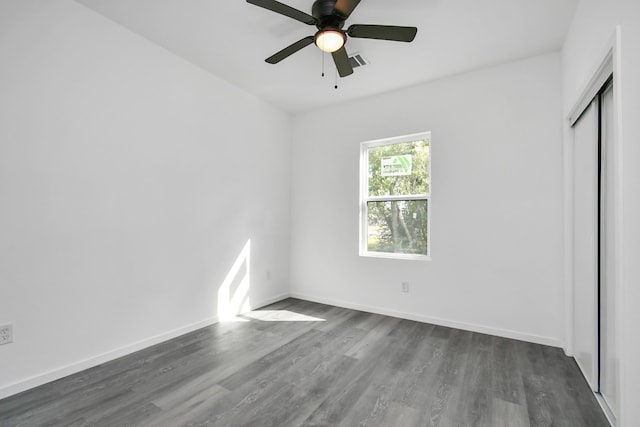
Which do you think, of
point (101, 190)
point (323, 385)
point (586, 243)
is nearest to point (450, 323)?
point (586, 243)

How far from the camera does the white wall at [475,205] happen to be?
9.50ft

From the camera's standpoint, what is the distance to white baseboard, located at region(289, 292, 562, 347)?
2.88m

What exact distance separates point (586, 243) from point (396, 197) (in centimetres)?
191

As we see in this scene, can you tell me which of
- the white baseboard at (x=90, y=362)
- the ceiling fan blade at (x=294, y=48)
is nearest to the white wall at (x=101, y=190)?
the white baseboard at (x=90, y=362)

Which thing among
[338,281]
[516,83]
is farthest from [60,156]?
[516,83]

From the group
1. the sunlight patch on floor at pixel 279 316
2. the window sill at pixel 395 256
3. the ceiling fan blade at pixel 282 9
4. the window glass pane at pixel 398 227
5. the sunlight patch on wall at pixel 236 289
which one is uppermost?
the ceiling fan blade at pixel 282 9

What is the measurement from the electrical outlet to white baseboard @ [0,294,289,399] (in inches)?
11.8

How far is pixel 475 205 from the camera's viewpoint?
10.6 feet

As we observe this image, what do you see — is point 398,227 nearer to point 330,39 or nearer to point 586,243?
point 586,243

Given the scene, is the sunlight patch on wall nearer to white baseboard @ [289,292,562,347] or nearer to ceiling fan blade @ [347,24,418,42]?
white baseboard @ [289,292,562,347]

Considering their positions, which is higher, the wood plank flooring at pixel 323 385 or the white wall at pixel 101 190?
the white wall at pixel 101 190

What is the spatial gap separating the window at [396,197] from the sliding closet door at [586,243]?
1363mm

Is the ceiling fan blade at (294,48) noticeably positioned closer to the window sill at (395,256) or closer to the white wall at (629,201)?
the white wall at (629,201)

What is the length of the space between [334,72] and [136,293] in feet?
9.64
